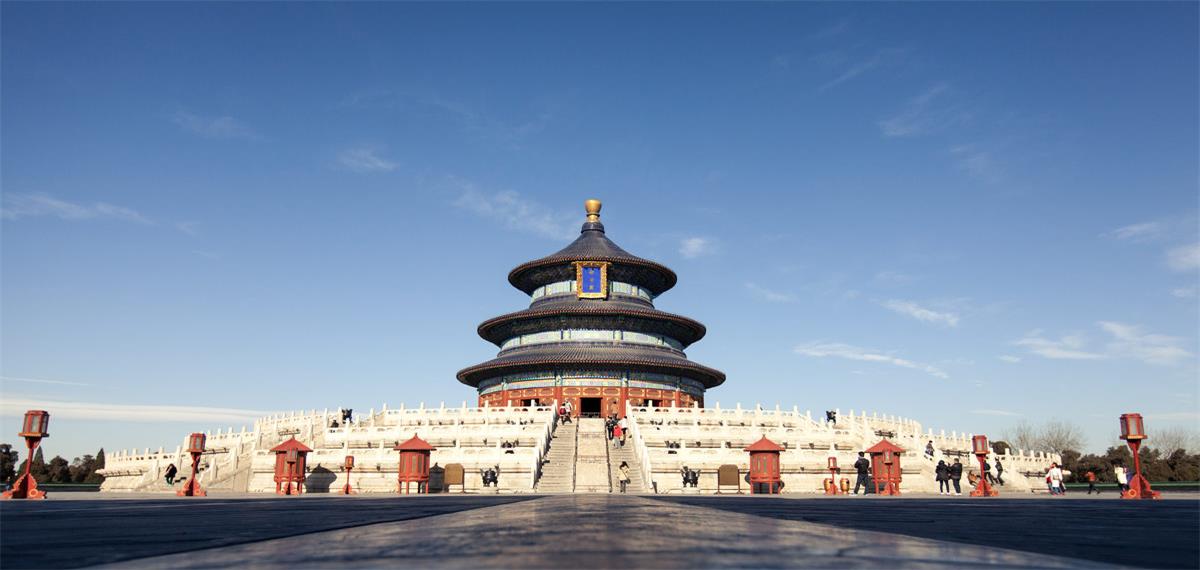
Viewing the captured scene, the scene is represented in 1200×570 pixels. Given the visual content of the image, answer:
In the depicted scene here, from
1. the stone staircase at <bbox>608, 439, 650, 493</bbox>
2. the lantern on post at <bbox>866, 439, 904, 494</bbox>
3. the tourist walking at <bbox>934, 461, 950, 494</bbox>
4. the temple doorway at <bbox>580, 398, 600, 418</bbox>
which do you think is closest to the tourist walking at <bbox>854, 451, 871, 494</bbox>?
the lantern on post at <bbox>866, 439, 904, 494</bbox>

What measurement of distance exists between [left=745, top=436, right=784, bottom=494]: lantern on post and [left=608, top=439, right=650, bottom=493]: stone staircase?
Answer: 11.9 feet

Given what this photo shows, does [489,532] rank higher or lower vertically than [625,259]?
lower

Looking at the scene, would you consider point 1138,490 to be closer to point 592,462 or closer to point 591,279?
point 592,462

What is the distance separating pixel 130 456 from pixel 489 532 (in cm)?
3943

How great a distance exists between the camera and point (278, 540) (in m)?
5.56

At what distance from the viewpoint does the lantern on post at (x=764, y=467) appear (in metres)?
25.9

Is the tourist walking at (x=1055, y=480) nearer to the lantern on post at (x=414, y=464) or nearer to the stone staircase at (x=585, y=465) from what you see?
the stone staircase at (x=585, y=465)

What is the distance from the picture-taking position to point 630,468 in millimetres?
28328

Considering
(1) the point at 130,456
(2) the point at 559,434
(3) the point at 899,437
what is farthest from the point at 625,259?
(1) the point at 130,456

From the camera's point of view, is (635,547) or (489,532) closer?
(635,547)

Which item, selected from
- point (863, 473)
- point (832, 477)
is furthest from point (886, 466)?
point (832, 477)

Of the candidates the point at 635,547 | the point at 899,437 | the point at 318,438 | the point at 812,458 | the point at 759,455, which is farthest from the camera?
A: the point at 318,438

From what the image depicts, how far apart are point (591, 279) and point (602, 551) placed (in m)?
50.4

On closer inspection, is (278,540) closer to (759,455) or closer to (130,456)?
(759,455)
